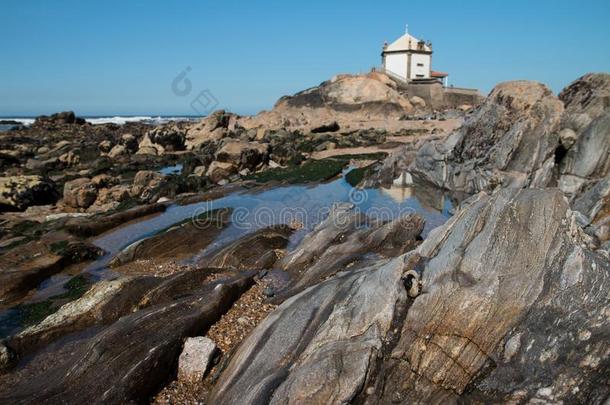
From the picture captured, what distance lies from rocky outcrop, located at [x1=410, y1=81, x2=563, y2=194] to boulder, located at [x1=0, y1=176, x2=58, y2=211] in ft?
98.9

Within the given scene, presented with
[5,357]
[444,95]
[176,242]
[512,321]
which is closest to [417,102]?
[444,95]

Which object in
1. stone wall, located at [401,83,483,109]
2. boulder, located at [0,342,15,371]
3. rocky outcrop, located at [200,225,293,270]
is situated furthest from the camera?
stone wall, located at [401,83,483,109]

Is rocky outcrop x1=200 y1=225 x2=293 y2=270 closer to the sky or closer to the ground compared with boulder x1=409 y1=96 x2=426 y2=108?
closer to the ground

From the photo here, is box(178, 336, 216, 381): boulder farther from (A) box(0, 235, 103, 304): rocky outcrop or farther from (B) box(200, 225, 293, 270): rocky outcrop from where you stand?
(A) box(0, 235, 103, 304): rocky outcrop

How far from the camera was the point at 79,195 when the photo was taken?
105ft

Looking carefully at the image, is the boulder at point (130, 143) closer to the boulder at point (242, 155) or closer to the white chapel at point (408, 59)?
the boulder at point (242, 155)

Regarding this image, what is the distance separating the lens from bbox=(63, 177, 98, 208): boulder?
3186cm

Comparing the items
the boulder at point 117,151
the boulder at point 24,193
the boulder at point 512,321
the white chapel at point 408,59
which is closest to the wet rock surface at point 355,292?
the boulder at point 512,321

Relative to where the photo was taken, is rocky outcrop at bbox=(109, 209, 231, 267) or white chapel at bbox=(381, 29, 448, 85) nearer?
rocky outcrop at bbox=(109, 209, 231, 267)

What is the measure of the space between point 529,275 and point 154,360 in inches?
349

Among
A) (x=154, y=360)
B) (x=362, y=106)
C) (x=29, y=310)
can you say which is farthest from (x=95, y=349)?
(x=362, y=106)

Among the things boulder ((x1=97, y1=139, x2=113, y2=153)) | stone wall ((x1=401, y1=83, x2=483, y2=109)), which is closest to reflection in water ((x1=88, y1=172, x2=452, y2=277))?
boulder ((x1=97, y1=139, x2=113, y2=153))

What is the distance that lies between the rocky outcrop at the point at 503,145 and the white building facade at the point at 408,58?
222 feet

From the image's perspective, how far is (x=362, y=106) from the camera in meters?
82.2
